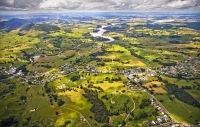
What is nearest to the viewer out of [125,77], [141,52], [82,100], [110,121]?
[110,121]

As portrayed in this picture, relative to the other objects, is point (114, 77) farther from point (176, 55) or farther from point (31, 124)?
point (176, 55)

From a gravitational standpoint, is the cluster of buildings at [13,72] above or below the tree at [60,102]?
below

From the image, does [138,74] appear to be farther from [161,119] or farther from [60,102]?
[60,102]

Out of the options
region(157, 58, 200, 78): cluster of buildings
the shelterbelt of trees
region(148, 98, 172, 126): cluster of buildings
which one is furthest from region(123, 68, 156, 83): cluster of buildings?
region(148, 98, 172, 126): cluster of buildings

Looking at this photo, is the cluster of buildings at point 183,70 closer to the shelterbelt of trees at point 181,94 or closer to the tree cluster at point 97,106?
the shelterbelt of trees at point 181,94

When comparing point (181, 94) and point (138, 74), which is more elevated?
point (138, 74)

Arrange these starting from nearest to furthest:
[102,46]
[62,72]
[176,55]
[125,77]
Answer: [125,77] → [62,72] → [176,55] → [102,46]

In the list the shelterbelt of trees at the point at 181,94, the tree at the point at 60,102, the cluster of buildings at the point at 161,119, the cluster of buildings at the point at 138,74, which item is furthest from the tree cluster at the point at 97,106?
the shelterbelt of trees at the point at 181,94

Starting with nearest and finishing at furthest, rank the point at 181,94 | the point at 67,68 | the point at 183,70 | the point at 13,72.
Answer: the point at 181,94 < the point at 183,70 < the point at 13,72 < the point at 67,68

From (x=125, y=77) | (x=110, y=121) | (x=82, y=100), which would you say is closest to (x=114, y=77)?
(x=125, y=77)

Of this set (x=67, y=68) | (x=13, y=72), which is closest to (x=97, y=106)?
(x=67, y=68)

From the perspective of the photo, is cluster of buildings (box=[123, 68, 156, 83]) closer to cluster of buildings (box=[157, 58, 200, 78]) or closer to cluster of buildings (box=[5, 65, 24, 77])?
cluster of buildings (box=[157, 58, 200, 78])
